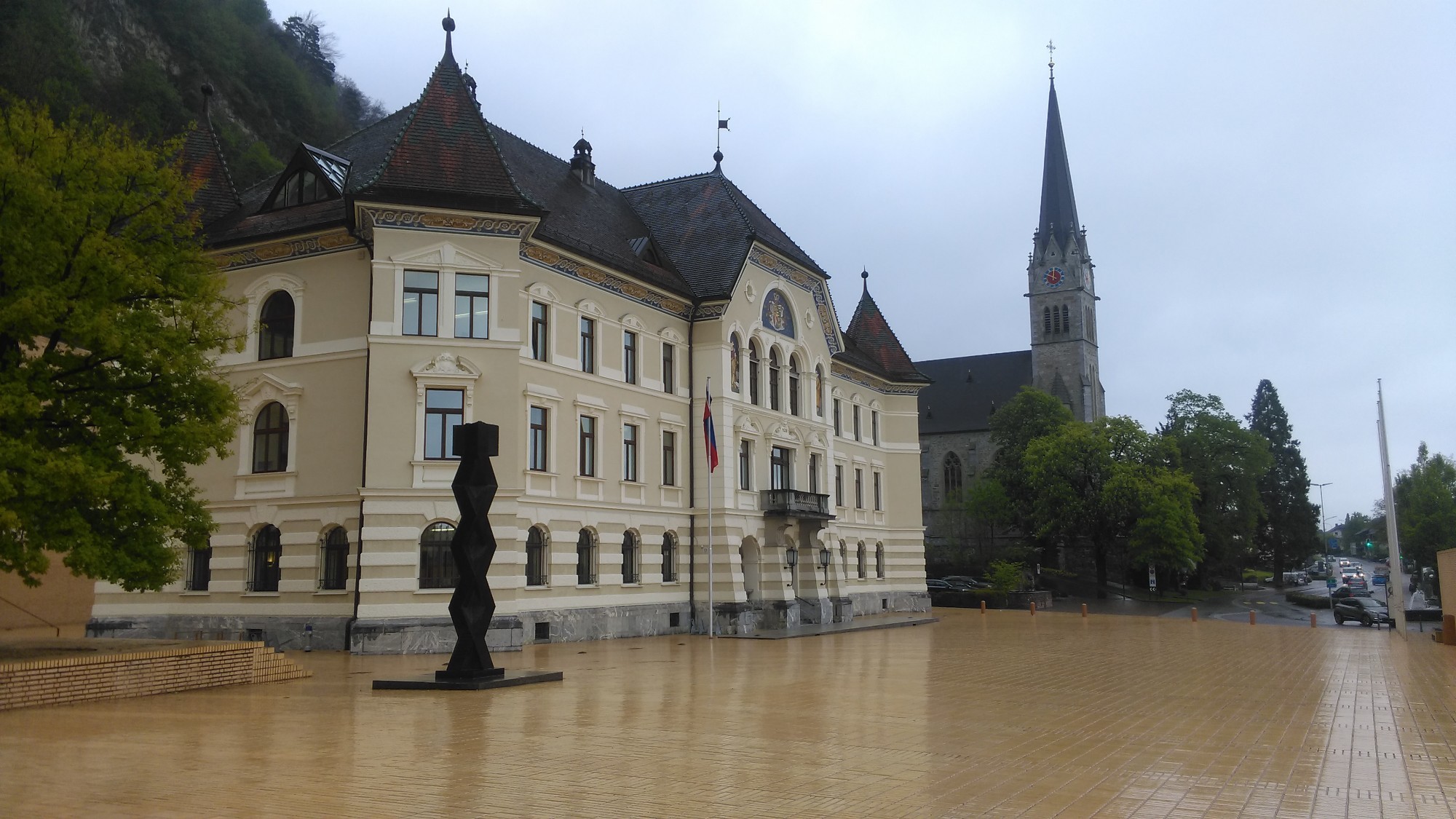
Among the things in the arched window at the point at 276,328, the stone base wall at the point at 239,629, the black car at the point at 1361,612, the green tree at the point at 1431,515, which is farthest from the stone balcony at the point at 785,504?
the green tree at the point at 1431,515

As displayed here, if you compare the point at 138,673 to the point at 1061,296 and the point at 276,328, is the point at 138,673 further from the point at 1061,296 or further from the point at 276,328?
the point at 1061,296

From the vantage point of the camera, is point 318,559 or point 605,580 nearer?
point 318,559

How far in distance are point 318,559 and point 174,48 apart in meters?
52.8

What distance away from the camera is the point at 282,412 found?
2998cm

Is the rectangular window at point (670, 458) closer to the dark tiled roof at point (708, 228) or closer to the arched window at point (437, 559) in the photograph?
the dark tiled roof at point (708, 228)

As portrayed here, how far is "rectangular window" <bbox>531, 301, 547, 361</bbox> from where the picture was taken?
30.6m

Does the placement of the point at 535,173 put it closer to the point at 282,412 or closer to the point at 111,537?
the point at 282,412

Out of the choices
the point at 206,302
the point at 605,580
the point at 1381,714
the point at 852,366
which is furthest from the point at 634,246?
the point at 1381,714

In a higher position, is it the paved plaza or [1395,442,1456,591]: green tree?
[1395,442,1456,591]: green tree

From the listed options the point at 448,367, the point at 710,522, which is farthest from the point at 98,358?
the point at 710,522

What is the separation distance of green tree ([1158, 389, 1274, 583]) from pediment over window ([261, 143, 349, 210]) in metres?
60.7

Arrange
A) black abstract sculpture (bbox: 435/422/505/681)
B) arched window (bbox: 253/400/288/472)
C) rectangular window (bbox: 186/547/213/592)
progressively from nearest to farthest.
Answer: black abstract sculpture (bbox: 435/422/505/681), arched window (bbox: 253/400/288/472), rectangular window (bbox: 186/547/213/592)

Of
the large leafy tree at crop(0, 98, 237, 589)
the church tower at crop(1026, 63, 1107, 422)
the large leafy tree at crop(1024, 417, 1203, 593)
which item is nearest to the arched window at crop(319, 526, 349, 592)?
the large leafy tree at crop(0, 98, 237, 589)

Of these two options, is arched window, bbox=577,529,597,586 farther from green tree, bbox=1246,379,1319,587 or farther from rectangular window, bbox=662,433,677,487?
green tree, bbox=1246,379,1319,587
